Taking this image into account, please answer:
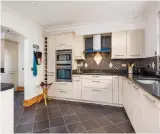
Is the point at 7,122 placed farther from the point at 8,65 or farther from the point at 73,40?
the point at 8,65

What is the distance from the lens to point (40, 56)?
3467 millimetres

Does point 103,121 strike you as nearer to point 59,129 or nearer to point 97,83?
point 59,129

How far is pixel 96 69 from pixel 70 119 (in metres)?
1.84

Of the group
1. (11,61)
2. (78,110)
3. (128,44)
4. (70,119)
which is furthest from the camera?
(11,61)

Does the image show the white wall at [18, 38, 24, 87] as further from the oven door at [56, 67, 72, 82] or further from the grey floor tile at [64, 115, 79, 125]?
the grey floor tile at [64, 115, 79, 125]

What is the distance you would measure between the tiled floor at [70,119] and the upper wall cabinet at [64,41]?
180 centimetres

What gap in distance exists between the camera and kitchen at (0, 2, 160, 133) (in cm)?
212

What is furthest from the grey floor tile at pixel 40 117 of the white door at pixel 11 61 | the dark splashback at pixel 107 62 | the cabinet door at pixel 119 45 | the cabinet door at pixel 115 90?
the white door at pixel 11 61

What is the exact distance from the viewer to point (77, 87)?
3.30 meters

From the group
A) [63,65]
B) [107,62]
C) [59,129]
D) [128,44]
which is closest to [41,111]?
[59,129]

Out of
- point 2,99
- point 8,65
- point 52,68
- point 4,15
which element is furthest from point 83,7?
point 8,65

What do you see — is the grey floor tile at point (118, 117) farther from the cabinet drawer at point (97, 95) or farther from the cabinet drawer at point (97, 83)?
the cabinet drawer at point (97, 83)

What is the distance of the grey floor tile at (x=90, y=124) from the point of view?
1988 millimetres

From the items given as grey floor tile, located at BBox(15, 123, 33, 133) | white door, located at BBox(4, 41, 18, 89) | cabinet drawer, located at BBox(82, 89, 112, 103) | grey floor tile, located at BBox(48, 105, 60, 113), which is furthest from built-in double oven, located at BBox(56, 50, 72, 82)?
white door, located at BBox(4, 41, 18, 89)
